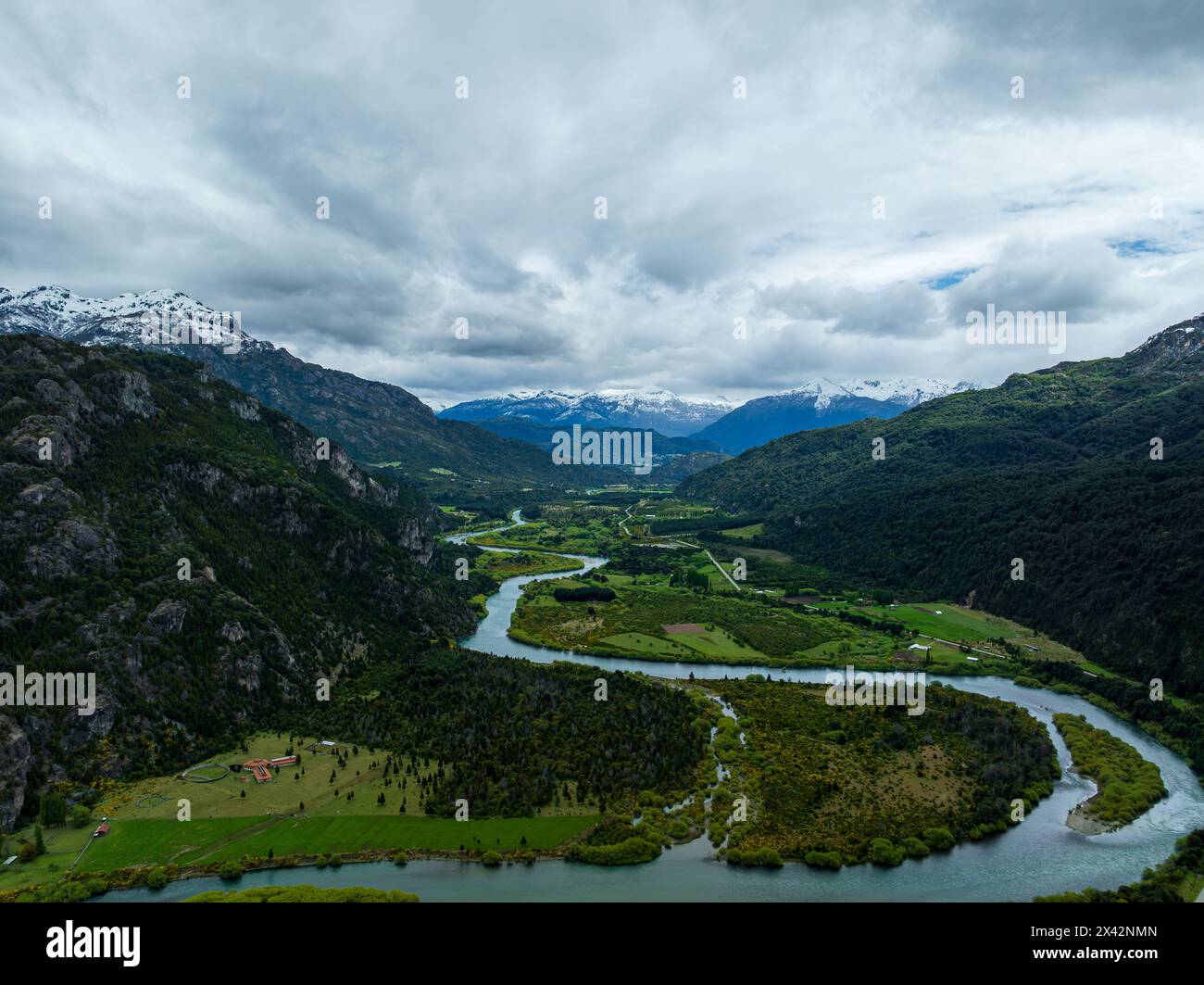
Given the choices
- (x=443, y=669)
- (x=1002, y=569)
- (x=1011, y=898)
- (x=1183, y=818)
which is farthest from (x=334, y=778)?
(x=1002, y=569)

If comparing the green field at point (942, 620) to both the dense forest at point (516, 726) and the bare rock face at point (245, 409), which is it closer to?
the dense forest at point (516, 726)

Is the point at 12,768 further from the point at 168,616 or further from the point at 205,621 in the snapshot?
the point at 205,621

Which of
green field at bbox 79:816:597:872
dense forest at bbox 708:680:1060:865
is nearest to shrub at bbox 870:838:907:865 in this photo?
dense forest at bbox 708:680:1060:865

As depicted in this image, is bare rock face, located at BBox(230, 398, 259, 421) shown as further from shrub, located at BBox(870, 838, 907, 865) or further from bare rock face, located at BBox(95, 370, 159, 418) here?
shrub, located at BBox(870, 838, 907, 865)

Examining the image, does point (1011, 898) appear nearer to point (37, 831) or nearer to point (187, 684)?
point (37, 831)

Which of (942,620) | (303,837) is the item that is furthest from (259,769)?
(942,620)
